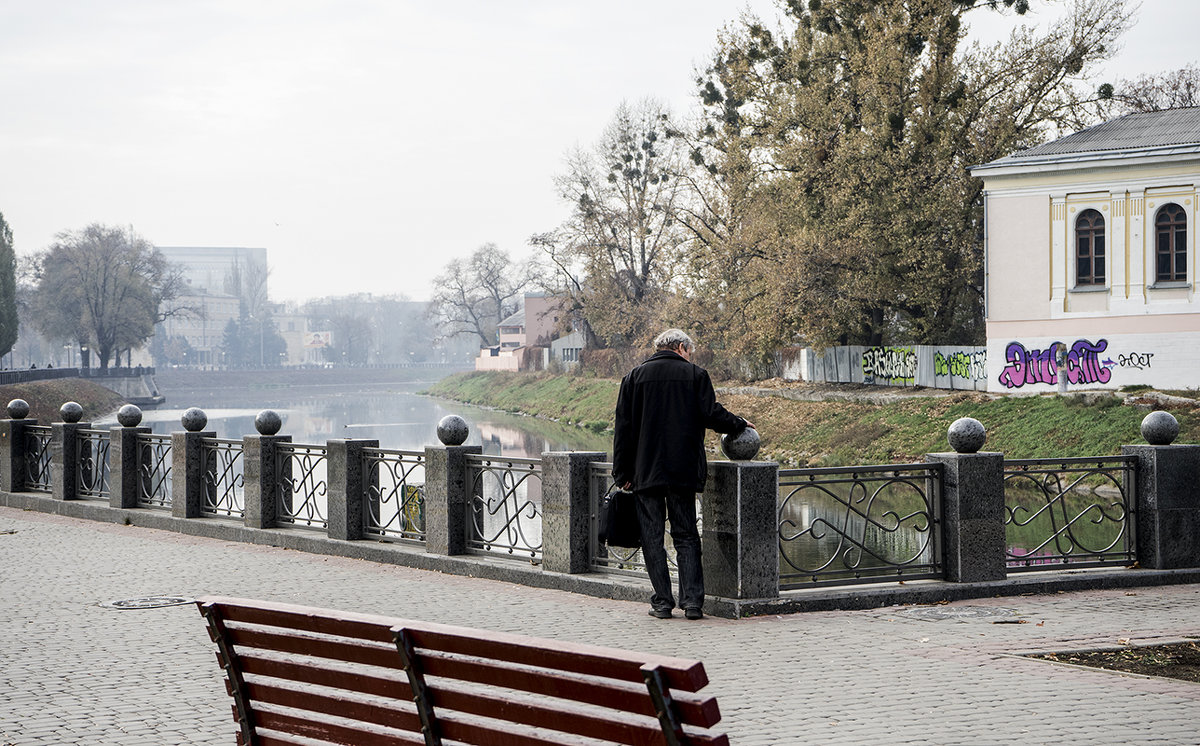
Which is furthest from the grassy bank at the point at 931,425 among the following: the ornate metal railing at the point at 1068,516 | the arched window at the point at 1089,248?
the ornate metal railing at the point at 1068,516

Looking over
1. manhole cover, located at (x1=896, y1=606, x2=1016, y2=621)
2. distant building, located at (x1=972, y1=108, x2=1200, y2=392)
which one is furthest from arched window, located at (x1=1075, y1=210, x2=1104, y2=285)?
manhole cover, located at (x1=896, y1=606, x2=1016, y2=621)

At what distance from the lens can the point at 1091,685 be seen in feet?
21.5

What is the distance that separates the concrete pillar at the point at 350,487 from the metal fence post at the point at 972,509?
18.6 feet

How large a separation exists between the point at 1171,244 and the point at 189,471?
26707 mm

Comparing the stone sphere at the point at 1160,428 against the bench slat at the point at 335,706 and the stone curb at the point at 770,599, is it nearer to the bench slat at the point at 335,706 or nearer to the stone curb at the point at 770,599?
the stone curb at the point at 770,599

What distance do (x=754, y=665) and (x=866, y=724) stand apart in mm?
1415

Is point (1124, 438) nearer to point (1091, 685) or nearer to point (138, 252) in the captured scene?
point (1091, 685)

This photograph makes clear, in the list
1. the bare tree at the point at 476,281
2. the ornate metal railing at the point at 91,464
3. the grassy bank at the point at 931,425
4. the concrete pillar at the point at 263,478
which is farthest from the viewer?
the bare tree at the point at 476,281

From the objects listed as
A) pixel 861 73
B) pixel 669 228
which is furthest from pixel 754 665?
pixel 669 228

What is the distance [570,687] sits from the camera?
3.27m

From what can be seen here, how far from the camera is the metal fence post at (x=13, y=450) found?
1862 centimetres

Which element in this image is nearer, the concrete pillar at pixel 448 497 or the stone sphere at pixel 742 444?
the stone sphere at pixel 742 444

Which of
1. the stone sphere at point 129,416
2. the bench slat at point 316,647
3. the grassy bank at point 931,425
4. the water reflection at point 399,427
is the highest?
the stone sphere at point 129,416

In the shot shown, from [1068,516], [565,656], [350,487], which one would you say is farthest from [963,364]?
[565,656]
